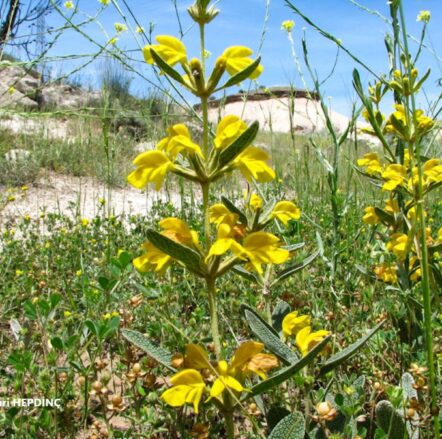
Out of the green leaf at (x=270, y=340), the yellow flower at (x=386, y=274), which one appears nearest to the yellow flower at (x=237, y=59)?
the green leaf at (x=270, y=340)

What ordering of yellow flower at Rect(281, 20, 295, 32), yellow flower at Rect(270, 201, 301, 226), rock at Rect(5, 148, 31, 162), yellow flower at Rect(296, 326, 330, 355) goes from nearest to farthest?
yellow flower at Rect(296, 326, 330, 355)
yellow flower at Rect(270, 201, 301, 226)
yellow flower at Rect(281, 20, 295, 32)
rock at Rect(5, 148, 31, 162)

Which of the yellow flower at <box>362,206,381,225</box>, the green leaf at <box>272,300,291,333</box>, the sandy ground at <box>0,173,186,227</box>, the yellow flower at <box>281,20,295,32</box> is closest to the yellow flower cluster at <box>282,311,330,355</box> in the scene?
the green leaf at <box>272,300,291,333</box>

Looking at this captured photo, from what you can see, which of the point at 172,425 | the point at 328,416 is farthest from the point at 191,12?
the point at 172,425

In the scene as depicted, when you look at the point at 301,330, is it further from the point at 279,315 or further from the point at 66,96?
the point at 66,96

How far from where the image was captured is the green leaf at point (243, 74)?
0.96m

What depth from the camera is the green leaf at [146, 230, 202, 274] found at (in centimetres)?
88

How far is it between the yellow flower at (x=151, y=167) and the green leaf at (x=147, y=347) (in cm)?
28

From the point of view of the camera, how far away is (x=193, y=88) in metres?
1.03

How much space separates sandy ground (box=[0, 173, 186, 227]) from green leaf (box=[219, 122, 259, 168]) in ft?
12.5

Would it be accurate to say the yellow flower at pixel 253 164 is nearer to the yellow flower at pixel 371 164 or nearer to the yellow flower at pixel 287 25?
the yellow flower at pixel 371 164

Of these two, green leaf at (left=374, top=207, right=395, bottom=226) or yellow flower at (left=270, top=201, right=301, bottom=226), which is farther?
green leaf at (left=374, top=207, right=395, bottom=226)

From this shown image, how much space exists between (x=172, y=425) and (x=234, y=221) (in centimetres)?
60

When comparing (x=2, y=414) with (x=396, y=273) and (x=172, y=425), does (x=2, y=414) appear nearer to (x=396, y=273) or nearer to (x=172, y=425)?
Result: (x=172, y=425)

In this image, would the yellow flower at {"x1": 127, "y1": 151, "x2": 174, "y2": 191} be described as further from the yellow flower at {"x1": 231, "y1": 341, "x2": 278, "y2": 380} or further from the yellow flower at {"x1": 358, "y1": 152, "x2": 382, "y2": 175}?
the yellow flower at {"x1": 358, "y1": 152, "x2": 382, "y2": 175}
